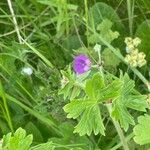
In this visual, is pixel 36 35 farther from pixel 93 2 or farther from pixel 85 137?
pixel 85 137

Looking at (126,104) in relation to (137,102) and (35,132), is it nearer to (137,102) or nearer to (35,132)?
(137,102)

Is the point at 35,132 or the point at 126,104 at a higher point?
the point at 126,104

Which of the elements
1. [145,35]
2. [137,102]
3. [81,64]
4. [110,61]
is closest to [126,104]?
[137,102]

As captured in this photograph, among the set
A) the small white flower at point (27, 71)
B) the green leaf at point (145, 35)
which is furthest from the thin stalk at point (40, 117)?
the green leaf at point (145, 35)

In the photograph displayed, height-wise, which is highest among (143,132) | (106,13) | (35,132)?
(106,13)

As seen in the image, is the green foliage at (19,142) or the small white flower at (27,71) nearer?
the green foliage at (19,142)

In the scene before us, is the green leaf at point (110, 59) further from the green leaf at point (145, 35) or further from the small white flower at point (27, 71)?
the small white flower at point (27, 71)

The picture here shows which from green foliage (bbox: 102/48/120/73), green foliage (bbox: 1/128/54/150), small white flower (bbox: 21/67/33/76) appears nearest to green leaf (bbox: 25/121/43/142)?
small white flower (bbox: 21/67/33/76)
